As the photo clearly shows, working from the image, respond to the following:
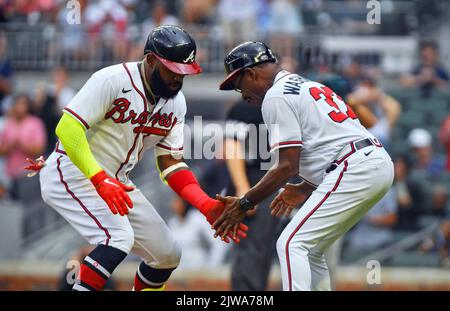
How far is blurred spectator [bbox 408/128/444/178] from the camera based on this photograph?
13648 mm

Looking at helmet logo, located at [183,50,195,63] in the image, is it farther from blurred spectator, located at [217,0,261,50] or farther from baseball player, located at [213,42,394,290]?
blurred spectator, located at [217,0,261,50]

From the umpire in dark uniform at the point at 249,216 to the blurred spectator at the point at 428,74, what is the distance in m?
6.68

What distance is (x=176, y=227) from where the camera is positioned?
12445 mm

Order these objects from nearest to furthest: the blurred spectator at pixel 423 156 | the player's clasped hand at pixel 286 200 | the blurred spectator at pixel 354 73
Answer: the player's clasped hand at pixel 286 200, the blurred spectator at pixel 354 73, the blurred spectator at pixel 423 156

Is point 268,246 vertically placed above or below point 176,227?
above

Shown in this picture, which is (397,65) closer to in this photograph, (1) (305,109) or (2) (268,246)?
(2) (268,246)

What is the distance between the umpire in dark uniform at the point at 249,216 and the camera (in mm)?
8836

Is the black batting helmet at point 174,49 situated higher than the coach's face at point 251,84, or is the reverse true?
the black batting helmet at point 174,49

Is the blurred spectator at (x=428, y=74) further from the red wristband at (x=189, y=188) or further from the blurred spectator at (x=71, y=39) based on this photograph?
the red wristband at (x=189, y=188)

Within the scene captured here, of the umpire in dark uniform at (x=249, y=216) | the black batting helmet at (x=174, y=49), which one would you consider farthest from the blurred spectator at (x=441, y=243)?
the black batting helmet at (x=174, y=49)

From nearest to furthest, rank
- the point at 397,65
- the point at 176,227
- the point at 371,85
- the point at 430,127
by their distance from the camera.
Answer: the point at 176,227, the point at 371,85, the point at 430,127, the point at 397,65

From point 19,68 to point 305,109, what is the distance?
386 inches

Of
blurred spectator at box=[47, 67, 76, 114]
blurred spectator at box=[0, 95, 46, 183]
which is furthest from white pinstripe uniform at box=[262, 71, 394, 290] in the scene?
blurred spectator at box=[47, 67, 76, 114]

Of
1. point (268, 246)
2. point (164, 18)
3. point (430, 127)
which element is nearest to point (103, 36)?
point (164, 18)
